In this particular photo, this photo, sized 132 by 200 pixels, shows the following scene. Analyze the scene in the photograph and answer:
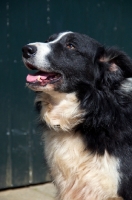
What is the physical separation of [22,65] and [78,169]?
1979 millimetres

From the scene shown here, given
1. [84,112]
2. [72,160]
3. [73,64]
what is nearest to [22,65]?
[73,64]

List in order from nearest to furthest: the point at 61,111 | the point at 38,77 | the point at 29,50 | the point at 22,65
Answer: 1. the point at 29,50
2. the point at 38,77
3. the point at 61,111
4. the point at 22,65

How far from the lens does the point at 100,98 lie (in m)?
4.13

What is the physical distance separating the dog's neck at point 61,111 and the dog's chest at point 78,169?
0.09 meters

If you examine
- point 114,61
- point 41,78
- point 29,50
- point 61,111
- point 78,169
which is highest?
point 29,50

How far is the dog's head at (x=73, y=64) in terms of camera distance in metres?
4.04

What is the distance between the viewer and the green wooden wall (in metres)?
5.63

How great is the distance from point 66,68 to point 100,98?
38cm

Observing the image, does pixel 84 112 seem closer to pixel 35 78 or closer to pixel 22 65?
pixel 35 78

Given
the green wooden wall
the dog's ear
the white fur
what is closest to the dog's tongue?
the white fur

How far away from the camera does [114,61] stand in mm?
4250

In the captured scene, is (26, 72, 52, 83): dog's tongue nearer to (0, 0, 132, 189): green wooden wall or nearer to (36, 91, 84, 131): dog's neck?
(36, 91, 84, 131): dog's neck

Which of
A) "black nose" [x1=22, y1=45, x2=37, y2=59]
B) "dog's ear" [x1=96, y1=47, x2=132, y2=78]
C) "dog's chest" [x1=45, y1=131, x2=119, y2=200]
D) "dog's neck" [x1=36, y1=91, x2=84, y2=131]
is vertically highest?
"black nose" [x1=22, y1=45, x2=37, y2=59]

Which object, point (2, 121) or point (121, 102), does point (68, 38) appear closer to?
point (121, 102)
